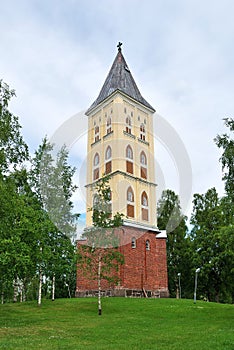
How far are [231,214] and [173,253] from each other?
3068cm

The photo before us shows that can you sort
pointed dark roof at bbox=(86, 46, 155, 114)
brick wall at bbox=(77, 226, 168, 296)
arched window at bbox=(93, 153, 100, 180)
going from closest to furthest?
brick wall at bbox=(77, 226, 168, 296)
arched window at bbox=(93, 153, 100, 180)
pointed dark roof at bbox=(86, 46, 155, 114)

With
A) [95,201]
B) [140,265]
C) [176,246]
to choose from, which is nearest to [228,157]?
[95,201]

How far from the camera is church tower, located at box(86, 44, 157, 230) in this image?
41.5 meters

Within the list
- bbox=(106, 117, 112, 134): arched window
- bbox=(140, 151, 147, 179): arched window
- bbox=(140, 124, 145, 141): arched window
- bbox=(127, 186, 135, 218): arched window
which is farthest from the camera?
bbox=(140, 124, 145, 141): arched window

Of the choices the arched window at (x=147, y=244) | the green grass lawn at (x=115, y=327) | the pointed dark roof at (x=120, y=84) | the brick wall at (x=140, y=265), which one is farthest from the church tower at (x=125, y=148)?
the green grass lawn at (x=115, y=327)

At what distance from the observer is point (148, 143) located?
46125 millimetres

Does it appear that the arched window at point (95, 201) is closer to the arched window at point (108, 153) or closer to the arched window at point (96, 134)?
the arched window at point (108, 153)

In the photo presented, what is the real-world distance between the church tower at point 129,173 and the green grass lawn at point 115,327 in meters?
9.15

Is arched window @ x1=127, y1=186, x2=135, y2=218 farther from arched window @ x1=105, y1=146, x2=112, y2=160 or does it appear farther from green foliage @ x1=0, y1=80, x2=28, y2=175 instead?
green foliage @ x1=0, y1=80, x2=28, y2=175

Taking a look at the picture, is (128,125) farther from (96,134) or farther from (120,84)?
(120,84)

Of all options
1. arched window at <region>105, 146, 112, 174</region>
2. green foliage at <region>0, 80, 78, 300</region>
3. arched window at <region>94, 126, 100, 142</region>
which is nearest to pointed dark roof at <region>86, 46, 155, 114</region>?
arched window at <region>94, 126, 100, 142</region>

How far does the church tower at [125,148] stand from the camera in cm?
4147

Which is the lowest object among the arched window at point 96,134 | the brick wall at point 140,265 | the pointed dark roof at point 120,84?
the brick wall at point 140,265

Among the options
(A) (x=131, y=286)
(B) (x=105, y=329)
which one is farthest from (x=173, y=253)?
(B) (x=105, y=329)
